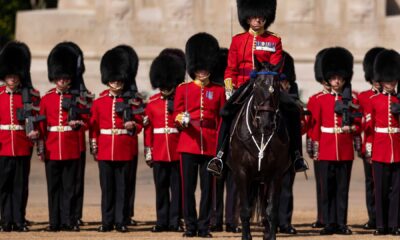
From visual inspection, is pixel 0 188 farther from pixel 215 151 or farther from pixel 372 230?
pixel 372 230

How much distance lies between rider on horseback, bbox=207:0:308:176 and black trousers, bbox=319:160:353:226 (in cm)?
195

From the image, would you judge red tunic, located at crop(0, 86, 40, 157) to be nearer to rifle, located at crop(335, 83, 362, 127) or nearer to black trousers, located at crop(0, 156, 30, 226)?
black trousers, located at crop(0, 156, 30, 226)

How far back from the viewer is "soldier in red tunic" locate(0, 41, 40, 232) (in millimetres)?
16938

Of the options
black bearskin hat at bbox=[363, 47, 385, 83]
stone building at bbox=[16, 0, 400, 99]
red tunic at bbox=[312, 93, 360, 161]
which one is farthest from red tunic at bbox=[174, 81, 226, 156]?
stone building at bbox=[16, 0, 400, 99]

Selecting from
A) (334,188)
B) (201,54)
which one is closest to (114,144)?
(201,54)

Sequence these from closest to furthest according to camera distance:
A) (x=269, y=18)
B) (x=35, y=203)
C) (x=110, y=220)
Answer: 1. (x=269, y=18)
2. (x=110, y=220)
3. (x=35, y=203)

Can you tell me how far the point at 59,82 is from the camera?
56.6 feet

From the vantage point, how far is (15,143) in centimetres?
1700

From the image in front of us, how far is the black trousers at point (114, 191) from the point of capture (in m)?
16.8

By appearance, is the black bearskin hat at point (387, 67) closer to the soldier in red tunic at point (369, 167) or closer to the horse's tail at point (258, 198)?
the soldier in red tunic at point (369, 167)

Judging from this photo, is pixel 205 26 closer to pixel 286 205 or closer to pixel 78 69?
pixel 78 69

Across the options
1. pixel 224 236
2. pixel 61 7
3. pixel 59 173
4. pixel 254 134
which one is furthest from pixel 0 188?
pixel 61 7

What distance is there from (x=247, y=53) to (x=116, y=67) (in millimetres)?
2456

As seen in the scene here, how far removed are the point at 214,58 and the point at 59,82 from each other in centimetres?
164
